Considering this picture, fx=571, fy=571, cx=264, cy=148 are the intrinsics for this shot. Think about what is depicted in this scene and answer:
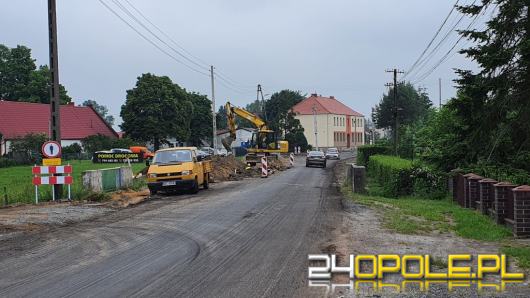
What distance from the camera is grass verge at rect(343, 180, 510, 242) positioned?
38.0 feet

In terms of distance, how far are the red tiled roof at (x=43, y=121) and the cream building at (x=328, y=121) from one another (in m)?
43.8

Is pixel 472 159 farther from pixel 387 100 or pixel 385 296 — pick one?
pixel 387 100

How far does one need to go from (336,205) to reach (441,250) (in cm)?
745

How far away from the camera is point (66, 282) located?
24.9ft

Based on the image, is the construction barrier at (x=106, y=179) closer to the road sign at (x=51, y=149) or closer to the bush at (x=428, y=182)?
the road sign at (x=51, y=149)

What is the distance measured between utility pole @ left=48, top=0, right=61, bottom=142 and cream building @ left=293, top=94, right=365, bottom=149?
92.2m

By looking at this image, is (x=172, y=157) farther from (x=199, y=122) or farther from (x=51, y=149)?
(x=199, y=122)

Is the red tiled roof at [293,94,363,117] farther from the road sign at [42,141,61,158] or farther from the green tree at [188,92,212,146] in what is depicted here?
the road sign at [42,141,61,158]

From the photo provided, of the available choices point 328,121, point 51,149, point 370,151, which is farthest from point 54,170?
point 328,121

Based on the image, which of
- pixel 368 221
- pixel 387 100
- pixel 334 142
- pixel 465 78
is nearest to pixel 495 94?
pixel 465 78

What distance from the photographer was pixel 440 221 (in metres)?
13.7

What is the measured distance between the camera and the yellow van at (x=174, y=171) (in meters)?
22.3

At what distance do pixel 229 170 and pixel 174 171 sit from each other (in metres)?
16.6

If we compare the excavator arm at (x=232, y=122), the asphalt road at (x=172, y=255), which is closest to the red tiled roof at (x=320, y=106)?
the excavator arm at (x=232, y=122)
